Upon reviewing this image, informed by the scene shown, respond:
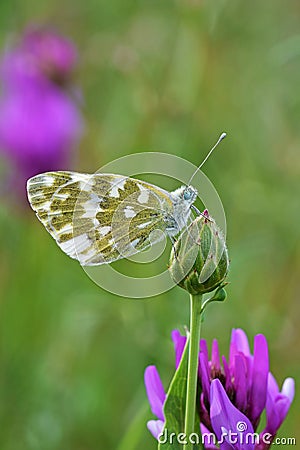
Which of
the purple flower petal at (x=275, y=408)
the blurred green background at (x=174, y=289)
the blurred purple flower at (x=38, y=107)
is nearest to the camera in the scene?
the purple flower petal at (x=275, y=408)

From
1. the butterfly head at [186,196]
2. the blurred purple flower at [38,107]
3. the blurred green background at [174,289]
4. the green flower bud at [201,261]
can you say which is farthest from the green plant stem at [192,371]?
the blurred purple flower at [38,107]

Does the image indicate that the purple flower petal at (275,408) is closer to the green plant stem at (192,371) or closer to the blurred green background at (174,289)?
the green plant stem at (192,371)

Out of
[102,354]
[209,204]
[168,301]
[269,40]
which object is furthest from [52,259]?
[209,204]

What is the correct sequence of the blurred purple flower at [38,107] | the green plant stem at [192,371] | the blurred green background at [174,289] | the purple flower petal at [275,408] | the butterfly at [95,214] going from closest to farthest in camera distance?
the green plant stem at [192,371] < the purple flower petal at [275,408] < the butterfly at [95,214] < the blurred green background at [174,289] < the blurred purple flower at [38,107]

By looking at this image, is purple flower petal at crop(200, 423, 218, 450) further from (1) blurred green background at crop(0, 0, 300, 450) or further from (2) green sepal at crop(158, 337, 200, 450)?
(1) blurred green background at crop(0, 0, 300, 450)

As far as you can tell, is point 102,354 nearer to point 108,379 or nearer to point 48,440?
point 108,379

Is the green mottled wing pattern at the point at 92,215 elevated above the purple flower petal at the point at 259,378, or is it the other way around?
the green mottled wing pattern at the point at 92,215

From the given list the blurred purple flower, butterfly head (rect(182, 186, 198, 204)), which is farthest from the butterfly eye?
the blurred purple flower
